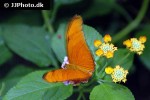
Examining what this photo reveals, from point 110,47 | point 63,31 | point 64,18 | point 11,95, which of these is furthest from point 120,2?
point 11,95

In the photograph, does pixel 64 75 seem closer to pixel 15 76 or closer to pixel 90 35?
pixel 90 35

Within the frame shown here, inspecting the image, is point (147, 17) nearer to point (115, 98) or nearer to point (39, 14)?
point (39, 14)

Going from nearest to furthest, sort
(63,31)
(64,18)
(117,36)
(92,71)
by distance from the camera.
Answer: (92,71) < (63,31) < (117,36) < (64,18)

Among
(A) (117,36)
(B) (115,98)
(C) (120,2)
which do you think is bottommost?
(B) (115,98)

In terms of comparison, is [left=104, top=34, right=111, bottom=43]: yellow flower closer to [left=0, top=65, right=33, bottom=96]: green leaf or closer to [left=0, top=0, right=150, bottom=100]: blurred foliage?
[left=0, top=0, right=150, bottom=100]: blurred foliage

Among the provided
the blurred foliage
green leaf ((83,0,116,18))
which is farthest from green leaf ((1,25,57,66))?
green leaf ((83,0,116,18))

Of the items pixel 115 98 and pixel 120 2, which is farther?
pixel 120 2

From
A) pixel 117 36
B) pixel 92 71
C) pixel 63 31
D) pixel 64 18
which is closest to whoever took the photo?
pixel 92 71

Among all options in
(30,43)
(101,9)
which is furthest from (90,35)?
(101,9)
